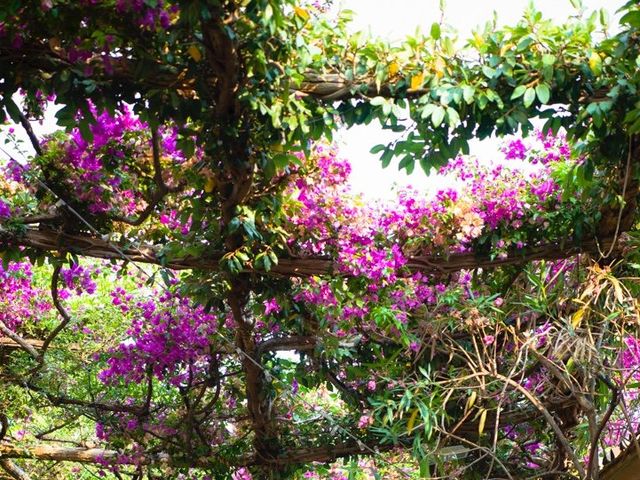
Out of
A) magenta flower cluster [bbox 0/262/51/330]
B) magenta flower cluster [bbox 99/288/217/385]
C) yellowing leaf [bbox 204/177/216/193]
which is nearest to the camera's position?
yellowing leaf [bbox 204/177/216/193]

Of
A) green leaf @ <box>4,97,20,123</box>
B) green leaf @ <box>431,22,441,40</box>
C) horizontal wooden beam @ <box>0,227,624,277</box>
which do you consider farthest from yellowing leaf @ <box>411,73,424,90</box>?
green leaf @ <box>4,97,20,123</box>

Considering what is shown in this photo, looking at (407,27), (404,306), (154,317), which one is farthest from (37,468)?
(407,27)

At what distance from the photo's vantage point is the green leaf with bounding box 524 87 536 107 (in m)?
2.30

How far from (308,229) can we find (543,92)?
981 millimetres

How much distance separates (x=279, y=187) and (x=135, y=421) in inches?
83.2

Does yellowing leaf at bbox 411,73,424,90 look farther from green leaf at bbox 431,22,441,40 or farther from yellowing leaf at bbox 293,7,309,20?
yellowing leaf at bbox 293,7,309,20

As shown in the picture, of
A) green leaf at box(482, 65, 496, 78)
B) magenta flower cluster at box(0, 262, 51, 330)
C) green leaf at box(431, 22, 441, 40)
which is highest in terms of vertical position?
magenta flower cluster at box(0, 262, 51, 330)

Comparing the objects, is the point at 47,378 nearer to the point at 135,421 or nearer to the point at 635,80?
the point at 135,421

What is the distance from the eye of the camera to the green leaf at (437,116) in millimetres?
2301

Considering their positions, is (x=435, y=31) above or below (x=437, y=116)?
above

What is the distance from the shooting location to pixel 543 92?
7.64 ft

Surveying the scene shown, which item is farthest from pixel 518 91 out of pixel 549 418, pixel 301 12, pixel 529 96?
pixel 549 418

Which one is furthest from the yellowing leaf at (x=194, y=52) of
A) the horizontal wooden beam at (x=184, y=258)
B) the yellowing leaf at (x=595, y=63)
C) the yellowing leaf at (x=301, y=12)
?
the yellowing leaf at (x=595, y=63)

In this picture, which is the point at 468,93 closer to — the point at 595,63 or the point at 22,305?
the point at 595,63
